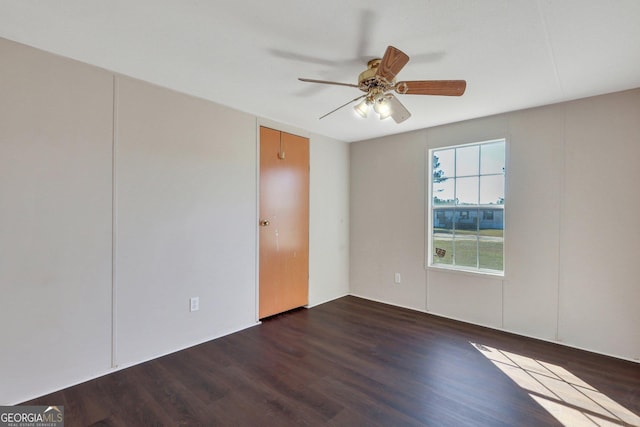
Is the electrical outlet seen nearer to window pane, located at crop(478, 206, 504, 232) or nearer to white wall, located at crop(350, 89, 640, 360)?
white wall, located at crop(350, 89, 640, 360)

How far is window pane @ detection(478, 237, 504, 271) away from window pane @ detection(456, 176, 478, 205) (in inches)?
17.9

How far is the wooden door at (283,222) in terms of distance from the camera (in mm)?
3424

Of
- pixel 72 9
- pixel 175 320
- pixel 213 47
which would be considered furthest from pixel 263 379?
pixel 72 9

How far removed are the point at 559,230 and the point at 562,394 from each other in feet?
4.93

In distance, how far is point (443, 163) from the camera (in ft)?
12.2

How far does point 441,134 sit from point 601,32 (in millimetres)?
1905

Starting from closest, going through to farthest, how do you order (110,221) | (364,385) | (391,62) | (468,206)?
(391,62), (364,385), (110,221), (468,206)

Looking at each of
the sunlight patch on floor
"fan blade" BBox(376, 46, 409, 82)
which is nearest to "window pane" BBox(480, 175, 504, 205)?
the sunlight patch on floor

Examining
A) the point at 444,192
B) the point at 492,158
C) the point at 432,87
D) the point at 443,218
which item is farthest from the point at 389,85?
the point at 443,218

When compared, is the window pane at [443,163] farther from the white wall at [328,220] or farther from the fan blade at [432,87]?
the fan blade at [432,87]

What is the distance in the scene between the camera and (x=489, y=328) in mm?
3240

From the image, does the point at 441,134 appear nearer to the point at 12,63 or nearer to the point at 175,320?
the point at 175,320

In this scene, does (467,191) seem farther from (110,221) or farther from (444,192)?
(110,221)

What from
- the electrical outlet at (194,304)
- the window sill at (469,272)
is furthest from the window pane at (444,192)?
the electrical outlet at (194,304)
